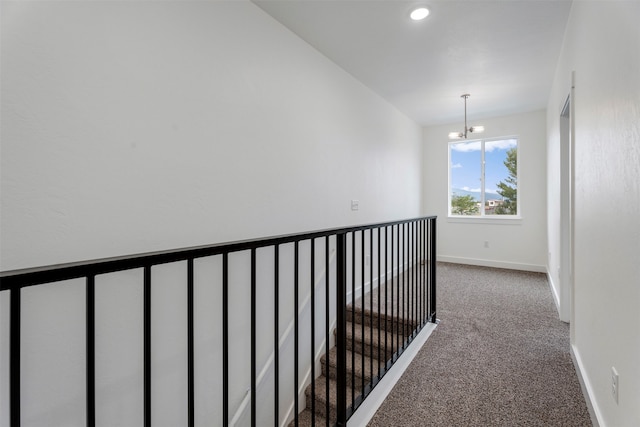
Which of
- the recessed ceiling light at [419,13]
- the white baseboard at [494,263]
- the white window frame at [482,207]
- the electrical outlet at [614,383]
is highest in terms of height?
the recessed ceiling light at [419,13]

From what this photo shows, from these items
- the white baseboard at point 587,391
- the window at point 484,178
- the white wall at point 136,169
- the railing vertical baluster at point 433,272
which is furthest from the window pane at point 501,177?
the white wall at point 136,169

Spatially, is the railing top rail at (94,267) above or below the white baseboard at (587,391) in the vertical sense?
above

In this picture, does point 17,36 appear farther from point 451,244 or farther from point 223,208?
point 451,244

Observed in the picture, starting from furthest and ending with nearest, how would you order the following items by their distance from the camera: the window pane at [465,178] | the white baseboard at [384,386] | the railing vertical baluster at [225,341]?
the window pane at [465,178], the white baseboard at [384,386], the railing vertical baluster at [225,341]

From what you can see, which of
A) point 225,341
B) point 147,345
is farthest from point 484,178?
point 147,345

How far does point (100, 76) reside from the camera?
57.8 inches

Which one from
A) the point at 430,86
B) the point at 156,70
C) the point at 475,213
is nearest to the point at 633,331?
the point at 156,70

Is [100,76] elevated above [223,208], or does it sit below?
above

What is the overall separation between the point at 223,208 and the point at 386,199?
283 centimetres

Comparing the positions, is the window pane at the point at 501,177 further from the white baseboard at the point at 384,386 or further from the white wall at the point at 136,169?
the white wall at the point at 136,169

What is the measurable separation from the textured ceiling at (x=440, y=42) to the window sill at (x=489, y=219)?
6.33ft

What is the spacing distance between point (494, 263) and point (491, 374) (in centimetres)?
362

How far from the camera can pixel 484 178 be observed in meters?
5.46

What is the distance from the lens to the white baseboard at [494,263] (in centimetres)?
495
